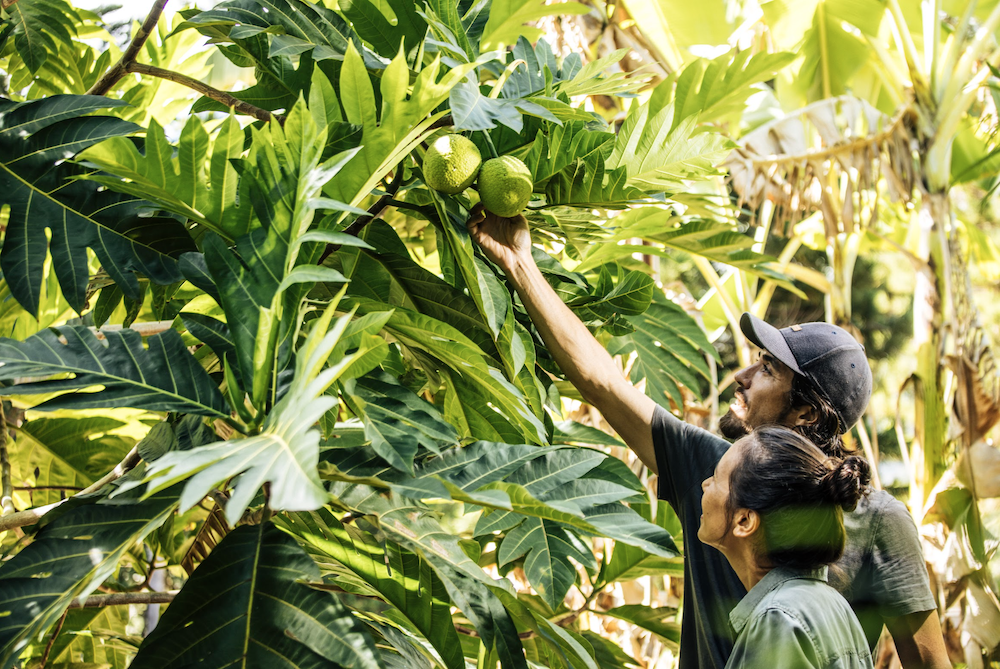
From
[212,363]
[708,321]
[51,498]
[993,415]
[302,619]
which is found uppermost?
[212,363]

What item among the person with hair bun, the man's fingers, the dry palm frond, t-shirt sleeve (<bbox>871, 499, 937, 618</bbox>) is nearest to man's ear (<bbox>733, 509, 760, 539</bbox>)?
the person with hair bun

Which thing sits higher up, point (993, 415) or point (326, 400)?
point (326, 400)

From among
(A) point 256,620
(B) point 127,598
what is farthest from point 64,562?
(B) point 127,598

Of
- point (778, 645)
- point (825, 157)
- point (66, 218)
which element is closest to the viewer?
point (778, 645)

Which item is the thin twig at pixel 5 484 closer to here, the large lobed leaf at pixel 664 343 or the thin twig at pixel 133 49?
the thin twig at pixel 133 49

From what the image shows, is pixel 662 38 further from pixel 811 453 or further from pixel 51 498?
pixel 51 498

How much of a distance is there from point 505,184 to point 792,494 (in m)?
0.50

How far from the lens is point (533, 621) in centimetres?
82

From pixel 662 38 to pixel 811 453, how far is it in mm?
2094

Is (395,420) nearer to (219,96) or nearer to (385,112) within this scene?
(385,112)

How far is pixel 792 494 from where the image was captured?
944mm

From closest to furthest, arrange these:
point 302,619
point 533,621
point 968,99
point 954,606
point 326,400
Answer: point 326,400, point 302,619, point 533,621, point 954,606, point 968,99

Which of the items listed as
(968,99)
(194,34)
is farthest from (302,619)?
(968,99)

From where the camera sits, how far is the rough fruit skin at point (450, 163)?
83 centimetres
